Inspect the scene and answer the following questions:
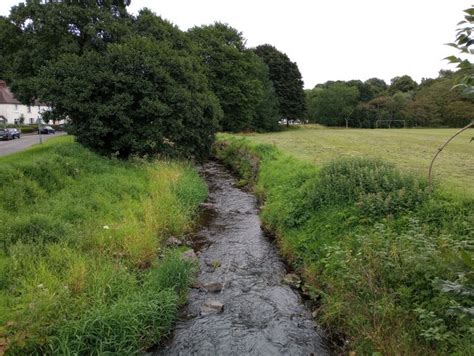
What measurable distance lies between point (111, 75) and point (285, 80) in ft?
172

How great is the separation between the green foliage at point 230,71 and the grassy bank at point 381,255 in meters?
32.2

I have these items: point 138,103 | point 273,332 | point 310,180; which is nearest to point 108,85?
point 138,103

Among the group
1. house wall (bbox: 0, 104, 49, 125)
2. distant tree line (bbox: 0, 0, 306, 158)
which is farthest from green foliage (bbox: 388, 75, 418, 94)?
distant tree line (bbox: 0, 0, 306, 158)

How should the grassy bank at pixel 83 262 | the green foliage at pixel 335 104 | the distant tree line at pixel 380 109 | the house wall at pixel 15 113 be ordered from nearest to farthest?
the grassy bank at pixel 83 262 < the house wall at pixel 15 113 < the distant tree line at pixel 380 109 < the green foliage at pixel 335 104

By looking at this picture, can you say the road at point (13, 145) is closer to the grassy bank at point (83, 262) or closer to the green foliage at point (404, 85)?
the grassy bank at point (83, 262)

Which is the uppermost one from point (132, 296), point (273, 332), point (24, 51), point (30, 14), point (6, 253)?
point (30, 14)

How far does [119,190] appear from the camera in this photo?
39.3 feet

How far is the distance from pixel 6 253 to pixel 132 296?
9.28 feet

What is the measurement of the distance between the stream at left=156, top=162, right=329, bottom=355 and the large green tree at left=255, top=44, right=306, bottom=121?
56.1 meters

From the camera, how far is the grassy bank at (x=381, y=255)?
4.55 metres

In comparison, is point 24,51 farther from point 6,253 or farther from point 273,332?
point 273,332

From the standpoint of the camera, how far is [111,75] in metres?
15.8

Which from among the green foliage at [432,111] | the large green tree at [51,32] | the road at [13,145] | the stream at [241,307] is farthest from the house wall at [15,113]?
the green foliage at [432,111]

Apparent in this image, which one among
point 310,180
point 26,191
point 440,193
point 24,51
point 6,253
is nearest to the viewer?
point 6,253
